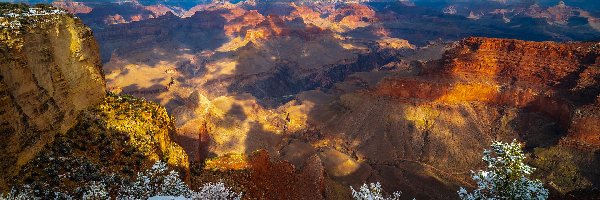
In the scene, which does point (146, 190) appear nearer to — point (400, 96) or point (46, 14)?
point (46, 14)

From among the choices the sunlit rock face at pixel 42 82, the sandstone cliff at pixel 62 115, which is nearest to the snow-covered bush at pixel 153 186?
the sandstone cliff at pixel 62 115

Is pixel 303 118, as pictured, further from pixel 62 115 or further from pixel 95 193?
pixel 95 193

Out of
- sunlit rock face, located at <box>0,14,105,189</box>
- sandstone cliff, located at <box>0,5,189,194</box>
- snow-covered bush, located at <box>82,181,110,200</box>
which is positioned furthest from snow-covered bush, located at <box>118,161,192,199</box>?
sunlit rock face, located at <box>0,14,105,189</box>

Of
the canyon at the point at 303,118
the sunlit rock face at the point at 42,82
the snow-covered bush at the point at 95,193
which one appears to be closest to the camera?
the sunlit rock face at the point at 42,82

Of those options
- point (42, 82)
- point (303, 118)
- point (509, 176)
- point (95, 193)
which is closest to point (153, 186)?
point (95, 193)

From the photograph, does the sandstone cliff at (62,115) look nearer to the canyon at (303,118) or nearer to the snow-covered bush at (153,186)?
the canyon at (303,118)

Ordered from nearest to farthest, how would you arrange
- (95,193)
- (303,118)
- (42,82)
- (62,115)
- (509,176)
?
(95,193)
(42,82)
(509,176)
(62,115)
(303,118)
